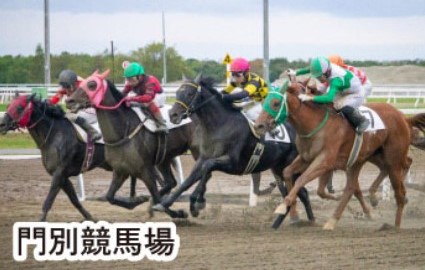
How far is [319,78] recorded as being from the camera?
1367cm

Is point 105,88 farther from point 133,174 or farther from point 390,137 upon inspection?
point 390,137

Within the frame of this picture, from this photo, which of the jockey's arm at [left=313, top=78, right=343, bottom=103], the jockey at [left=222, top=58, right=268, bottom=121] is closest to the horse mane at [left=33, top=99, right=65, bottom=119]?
the jockey at [left=222, top=58, right=268, bottom=121]

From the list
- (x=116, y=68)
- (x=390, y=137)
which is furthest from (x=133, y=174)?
(x=116, y=68)

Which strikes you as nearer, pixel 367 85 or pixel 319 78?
pixel 319 78

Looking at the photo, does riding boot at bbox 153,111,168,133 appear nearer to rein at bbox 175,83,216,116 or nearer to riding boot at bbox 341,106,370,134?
rein at bbox 175,83,216,116

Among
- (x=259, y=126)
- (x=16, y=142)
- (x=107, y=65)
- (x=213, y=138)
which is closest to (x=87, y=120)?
(x=213, y=138)

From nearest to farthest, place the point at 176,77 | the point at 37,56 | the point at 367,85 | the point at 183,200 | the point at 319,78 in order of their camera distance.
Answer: the point at 319,78
the point at 367,85
the point at 183,200
the point at 37,56
the point at 176,77

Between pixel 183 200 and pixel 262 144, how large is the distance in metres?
3.03

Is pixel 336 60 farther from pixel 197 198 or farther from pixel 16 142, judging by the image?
pixel 16 142

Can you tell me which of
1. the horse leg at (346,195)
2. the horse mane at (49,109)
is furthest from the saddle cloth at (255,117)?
the horse mane at (49,109)

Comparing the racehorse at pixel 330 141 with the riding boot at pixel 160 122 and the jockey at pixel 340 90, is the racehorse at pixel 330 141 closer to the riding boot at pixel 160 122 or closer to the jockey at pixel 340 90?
the jockey at pixel 340 90

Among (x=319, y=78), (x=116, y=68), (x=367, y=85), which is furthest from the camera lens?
(x=116, y=68)

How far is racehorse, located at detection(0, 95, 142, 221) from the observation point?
46.0 ft

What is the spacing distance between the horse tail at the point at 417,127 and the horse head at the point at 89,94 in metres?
4.19
